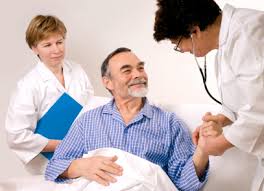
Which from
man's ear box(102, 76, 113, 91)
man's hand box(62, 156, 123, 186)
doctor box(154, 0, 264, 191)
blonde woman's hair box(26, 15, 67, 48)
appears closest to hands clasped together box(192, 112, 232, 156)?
doctor box(154, 0, 264, 191)

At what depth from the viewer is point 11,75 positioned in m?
2.95

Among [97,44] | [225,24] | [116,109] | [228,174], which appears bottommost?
[228,174]

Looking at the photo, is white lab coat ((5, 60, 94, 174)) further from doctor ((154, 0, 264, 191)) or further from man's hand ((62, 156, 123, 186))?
doctor ((154, 0, 264, 191))

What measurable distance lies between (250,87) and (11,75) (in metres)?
2.16

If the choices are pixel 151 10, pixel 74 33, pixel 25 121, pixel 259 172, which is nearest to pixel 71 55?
pixel 74 33

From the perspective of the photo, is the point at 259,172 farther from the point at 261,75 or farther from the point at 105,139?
the point at 105,139

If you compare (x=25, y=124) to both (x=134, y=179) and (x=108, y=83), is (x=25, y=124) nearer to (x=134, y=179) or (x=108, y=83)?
(x=108, y=83)

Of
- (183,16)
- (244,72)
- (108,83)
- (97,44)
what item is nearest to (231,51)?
(244,72)

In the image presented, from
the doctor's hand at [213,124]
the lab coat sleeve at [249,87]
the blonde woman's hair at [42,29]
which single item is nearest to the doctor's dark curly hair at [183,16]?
the lab coat sleeve at [249,87]

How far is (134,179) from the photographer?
156 centimetres

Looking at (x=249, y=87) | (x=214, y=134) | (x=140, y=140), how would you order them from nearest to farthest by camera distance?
(x=249, y=87) < (x=214, y=134) < (x=140, y=140)

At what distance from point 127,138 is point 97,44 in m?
1.31

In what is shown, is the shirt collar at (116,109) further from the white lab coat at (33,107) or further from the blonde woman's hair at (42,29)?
the blonde woman's hair at (42,29)

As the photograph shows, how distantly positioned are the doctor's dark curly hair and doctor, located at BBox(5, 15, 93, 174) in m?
1.10
